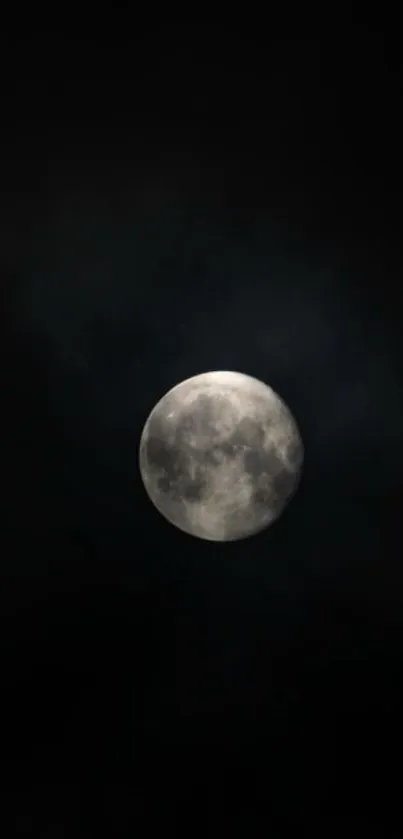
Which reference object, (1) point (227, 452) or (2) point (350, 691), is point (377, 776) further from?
(1) point (227, 452)

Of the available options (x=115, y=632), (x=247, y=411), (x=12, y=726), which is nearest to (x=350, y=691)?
(x=115, y=632)

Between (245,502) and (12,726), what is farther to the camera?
(12,726)

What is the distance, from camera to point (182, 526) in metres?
3.77

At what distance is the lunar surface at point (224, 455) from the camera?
366 cm

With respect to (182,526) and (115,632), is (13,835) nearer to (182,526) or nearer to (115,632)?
(115,632)

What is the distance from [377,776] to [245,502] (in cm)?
168

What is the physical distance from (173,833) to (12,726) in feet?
3.52

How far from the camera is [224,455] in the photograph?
143 inches

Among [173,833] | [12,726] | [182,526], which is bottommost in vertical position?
[173,833]

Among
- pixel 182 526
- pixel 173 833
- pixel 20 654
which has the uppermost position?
pixel 182 526

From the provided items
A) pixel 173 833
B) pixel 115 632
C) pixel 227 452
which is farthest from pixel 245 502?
pixel 173 833

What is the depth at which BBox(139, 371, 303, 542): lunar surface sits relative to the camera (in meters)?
3.66

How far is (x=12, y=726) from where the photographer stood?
3961 mm

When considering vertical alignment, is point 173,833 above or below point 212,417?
below
